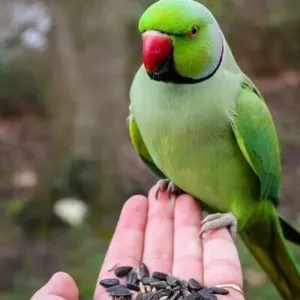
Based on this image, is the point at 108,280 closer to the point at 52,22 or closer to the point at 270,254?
the point at 270,254

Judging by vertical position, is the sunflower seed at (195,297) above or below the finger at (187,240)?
below

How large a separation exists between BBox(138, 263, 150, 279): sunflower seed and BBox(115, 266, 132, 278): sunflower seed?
0.08 ft

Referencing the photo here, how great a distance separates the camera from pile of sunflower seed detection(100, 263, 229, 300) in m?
1.31

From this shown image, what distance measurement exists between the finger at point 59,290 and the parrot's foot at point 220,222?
1.45 ft

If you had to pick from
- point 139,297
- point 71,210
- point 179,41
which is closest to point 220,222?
point 139,297

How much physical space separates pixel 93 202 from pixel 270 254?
1031 millimetres

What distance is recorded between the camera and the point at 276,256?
179 cm

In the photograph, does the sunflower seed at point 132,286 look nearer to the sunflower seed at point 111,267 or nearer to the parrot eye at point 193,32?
the sunflower seed at point 111,267

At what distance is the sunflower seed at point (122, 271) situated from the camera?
4.62 ft

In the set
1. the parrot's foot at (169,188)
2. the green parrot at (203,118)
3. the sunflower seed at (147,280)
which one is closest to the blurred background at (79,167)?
the parrot's foot at (169,188)

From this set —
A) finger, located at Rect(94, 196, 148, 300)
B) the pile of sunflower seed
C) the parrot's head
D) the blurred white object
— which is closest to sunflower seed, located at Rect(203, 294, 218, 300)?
the pile of sunflower seed

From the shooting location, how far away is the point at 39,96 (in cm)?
389

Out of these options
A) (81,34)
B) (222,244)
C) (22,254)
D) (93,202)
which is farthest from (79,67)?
(222,244)

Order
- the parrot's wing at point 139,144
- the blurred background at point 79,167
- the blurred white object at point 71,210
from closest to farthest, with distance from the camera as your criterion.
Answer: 1. the parrot's wing at point 139,144
2. the blurred background at point 79,167
3. the blurred white object at point 71,210
